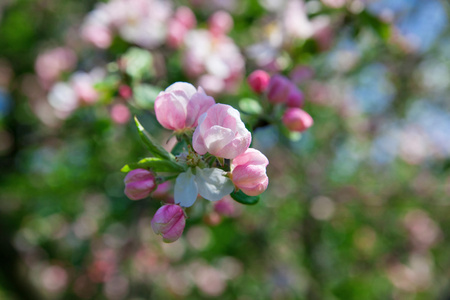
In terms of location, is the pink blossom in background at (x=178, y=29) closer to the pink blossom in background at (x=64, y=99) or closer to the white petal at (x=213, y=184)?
the pink blossom in background at (x=64, y=99)

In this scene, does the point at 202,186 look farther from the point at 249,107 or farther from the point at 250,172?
the point at 249,107

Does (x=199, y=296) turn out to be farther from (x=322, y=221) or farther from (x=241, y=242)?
(x=322, y=221)

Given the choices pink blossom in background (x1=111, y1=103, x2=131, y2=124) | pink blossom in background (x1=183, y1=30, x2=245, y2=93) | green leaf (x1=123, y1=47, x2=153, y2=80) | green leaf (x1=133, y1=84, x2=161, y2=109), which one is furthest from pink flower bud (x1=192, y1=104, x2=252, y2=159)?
pink blossom in background (x1=111, y1=103, x2=131, y2=124)

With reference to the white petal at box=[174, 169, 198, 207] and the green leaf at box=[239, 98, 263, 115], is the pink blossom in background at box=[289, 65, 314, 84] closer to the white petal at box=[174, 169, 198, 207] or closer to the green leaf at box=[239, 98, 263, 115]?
the green leaf at box=[239, 98, 263, 115]

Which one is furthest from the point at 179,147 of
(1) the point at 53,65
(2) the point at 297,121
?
(1) the point at 53,65

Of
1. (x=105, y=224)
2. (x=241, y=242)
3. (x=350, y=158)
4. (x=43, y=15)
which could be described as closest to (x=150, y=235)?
(x=105, y=224)

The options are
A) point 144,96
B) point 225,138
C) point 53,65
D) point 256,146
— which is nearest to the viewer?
point 225,138
